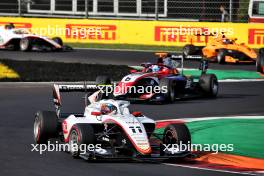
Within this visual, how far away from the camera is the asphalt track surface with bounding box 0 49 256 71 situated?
30141 mm

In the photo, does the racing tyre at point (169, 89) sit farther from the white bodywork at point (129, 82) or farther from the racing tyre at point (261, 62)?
the racing tyre at point (261, 62)

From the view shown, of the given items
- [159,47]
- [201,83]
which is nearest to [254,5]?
[159,47]

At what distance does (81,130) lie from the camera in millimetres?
12094

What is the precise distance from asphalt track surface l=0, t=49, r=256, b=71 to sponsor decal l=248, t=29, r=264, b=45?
4164 millimetres

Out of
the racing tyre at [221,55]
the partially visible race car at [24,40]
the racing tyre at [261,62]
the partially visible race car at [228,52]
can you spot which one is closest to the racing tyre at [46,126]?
the racing tyre at [261,62]

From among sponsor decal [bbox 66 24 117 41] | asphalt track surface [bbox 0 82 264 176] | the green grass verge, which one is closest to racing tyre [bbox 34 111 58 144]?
asphalt track surface [bbox 0 82 264 176]

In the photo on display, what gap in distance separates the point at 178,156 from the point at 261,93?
10.6 m

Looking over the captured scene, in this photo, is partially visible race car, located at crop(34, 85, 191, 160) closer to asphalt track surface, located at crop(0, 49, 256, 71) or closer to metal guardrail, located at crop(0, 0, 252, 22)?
asphalt track surface, located at crop(0, 49, 256, 71)

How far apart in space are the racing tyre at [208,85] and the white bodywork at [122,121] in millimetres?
7915

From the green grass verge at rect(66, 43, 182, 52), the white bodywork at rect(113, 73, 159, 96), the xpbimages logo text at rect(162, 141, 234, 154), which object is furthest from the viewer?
the green grass verge at rect(66, 43, 182, 52)

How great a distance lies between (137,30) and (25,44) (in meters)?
5.28

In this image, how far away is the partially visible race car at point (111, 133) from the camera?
12.0 meters

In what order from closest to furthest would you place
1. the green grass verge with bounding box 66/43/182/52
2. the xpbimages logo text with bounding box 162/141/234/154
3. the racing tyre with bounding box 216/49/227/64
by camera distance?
the xpbimages logo text with bounding box 162/141/234/154
the racing tyre with bounding box 216/49/227/64
the green grass verge with bounding box 66/43/182/52

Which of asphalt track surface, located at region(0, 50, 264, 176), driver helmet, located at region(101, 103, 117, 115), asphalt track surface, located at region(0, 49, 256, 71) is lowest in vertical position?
asphalt track surface, located at region(0, 49, 256, 71)
